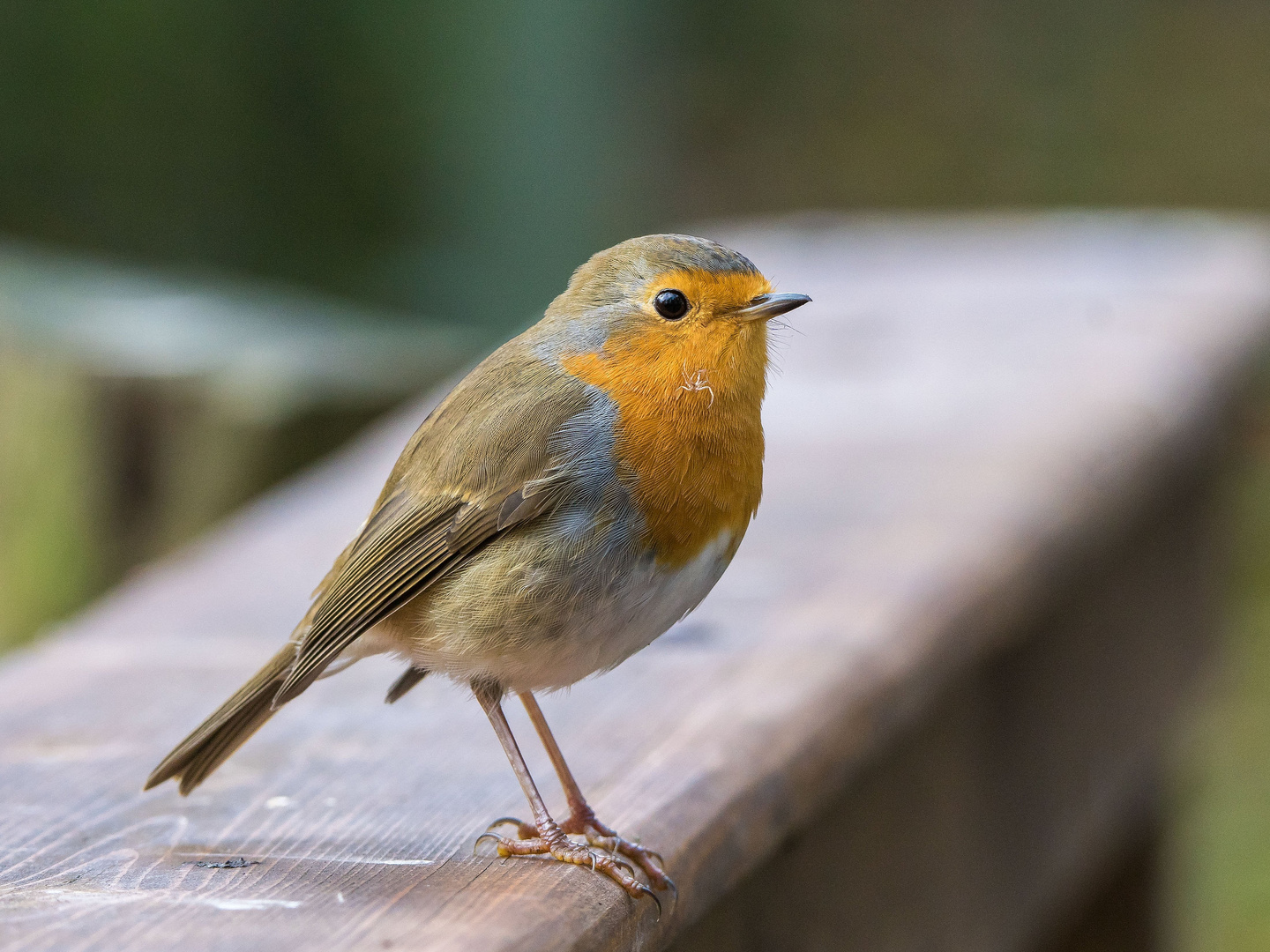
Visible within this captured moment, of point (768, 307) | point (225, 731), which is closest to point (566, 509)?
point (768, 307)

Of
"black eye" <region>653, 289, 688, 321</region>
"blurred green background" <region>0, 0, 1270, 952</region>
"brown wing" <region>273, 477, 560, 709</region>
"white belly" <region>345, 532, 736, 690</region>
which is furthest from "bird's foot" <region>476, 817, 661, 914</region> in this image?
"blurred green background" <region>0, 0, 1270, 952</region>

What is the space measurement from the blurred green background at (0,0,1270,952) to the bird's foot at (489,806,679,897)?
2228 millimetres

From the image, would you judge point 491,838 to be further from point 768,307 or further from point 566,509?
point 768,307

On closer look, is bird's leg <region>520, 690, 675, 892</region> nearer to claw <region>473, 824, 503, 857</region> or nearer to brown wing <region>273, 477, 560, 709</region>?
claw <region>473, 824, 503, 857</region>

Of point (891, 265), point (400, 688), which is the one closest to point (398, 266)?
point (891, 265)

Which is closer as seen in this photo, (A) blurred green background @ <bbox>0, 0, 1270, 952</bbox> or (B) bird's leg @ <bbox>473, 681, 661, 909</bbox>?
(B) bird's leg @ <bbox>473, 681, 661, 909</bbox>

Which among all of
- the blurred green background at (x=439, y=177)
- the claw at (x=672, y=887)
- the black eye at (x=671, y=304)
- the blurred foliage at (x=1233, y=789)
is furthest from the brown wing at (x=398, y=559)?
the blurred foliage at (x=1233, y=789)

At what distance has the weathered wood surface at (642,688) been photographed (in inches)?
55.2

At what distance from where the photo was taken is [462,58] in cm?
766

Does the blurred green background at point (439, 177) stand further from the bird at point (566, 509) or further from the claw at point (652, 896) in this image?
the claw at point (652, 896)

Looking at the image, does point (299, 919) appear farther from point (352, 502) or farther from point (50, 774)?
point (352, 502)

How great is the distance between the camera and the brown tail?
178 centimetres

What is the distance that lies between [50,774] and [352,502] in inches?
49.3

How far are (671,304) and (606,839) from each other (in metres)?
0.68
